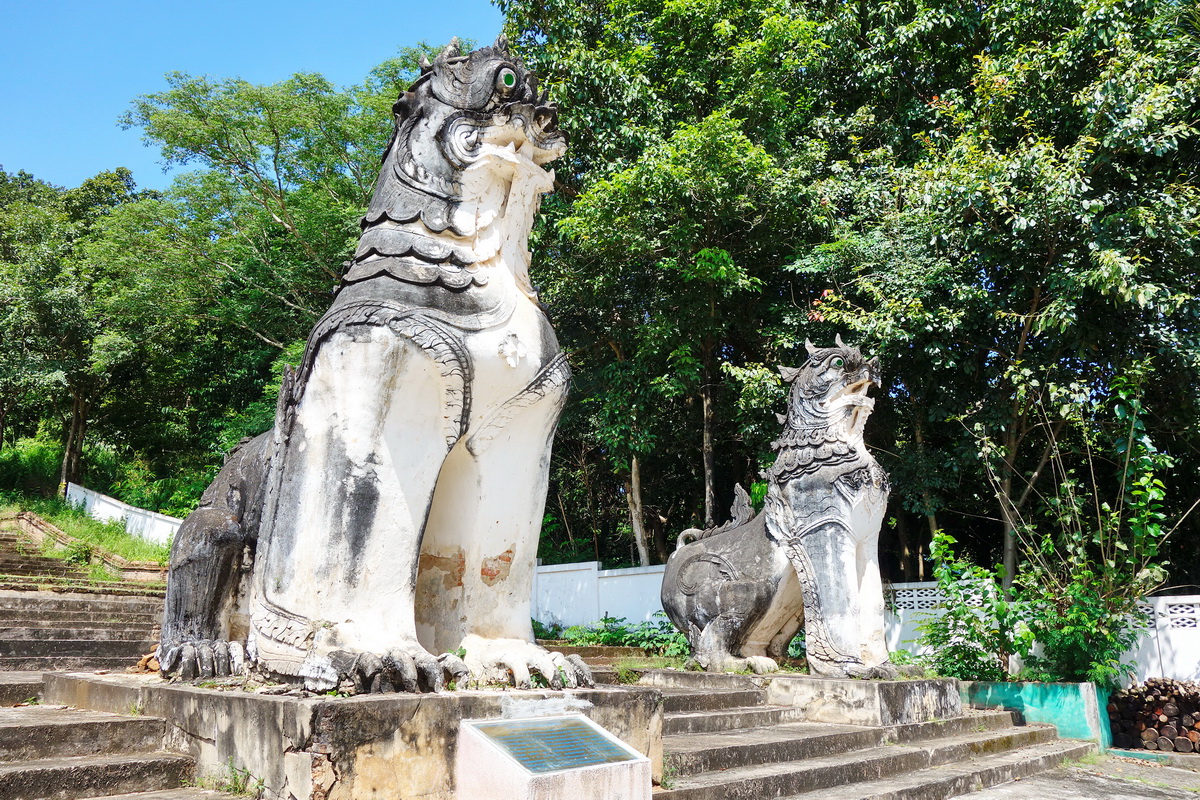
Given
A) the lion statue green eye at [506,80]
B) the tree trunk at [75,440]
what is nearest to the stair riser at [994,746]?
the lion statue green eye at [506,80]

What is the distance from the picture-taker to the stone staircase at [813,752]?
12.0ft

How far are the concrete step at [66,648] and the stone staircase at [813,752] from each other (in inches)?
138

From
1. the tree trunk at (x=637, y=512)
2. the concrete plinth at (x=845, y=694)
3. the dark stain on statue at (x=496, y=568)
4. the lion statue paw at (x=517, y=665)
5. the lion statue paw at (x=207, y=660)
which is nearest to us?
the lion statue paw at (x=517, y=665)

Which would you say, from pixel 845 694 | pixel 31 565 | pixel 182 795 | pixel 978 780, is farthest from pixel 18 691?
pixel 31 565

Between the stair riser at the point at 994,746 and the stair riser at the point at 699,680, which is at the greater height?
the stair riser at the point at 699,680

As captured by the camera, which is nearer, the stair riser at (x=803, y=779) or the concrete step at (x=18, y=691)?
the stair riser at (x=803, y=779)

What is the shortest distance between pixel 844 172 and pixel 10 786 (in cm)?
1092

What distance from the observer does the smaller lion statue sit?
18.6 ft

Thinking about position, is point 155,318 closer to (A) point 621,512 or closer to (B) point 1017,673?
(A) point 621,512

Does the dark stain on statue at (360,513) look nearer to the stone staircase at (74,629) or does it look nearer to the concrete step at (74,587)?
the stone staircase at (74,629)

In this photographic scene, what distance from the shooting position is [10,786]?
91.5 inches

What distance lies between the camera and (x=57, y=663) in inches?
207

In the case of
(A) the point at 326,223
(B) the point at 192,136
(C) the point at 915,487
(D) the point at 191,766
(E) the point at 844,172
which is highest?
(B) the point at 192,136

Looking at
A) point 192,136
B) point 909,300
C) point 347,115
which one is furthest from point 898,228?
point 192,136
